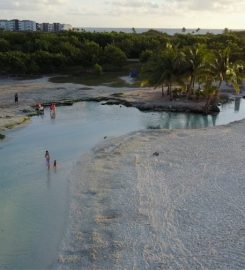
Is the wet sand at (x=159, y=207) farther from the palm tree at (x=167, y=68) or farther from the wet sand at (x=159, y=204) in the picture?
the palm tree at (x=167, y=68)

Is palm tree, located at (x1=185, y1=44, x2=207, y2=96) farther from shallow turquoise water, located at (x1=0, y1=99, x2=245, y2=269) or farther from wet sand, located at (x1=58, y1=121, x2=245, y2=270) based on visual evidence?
wet sand, located at (x1=58, y1=121, x2=245, y2=270)

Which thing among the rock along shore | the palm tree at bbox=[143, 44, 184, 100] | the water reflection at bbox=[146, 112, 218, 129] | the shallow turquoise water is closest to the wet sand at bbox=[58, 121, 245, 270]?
the shallow turquoise water

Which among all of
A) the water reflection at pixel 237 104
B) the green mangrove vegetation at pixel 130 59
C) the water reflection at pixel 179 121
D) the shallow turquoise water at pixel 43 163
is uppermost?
the green mangrove vegetation at pixel 130 59

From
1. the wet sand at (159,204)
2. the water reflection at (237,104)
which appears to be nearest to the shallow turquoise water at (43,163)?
the water reflection at (237,104)

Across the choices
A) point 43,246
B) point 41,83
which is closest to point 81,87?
point 41,83

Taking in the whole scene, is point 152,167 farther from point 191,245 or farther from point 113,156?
point 191,245

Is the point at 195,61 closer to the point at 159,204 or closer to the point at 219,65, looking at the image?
the point at 219,65
